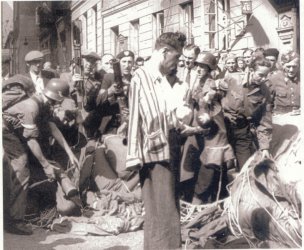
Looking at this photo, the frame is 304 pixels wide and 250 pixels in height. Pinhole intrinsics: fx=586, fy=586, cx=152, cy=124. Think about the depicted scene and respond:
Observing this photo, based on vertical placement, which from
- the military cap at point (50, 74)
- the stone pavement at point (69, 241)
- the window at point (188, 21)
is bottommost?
the stone pavement at point (69, 241)

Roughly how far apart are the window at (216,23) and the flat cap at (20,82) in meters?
0.86

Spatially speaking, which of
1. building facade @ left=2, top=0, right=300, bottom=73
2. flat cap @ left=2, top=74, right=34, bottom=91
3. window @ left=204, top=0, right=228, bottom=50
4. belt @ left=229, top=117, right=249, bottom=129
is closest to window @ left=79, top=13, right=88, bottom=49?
building facade @ left=2, top=0, right=300, bottom=73

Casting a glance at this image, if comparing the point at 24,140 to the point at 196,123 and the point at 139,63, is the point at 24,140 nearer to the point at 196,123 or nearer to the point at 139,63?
the point at 139,63

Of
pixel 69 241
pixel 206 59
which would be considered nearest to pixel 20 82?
pixel 69 241

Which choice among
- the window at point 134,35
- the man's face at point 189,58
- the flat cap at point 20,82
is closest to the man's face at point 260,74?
the man's face at point 189,58

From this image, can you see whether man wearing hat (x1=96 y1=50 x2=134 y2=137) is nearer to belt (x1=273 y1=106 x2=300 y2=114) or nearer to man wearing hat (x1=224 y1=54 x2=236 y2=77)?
man wearing hat (x1=224 y1=54 x2=236 y2=77)

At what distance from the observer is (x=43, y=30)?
2.78 m

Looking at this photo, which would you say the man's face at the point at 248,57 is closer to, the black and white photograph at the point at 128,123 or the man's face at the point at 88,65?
the black and white photograph at the point at 128,123

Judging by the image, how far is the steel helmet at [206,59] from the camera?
2805 millimetres

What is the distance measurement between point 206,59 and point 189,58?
9 cm

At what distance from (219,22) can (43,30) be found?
84cm

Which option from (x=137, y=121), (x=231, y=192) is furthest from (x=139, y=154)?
(x=231, y=192)

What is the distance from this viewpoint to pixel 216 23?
2.80m

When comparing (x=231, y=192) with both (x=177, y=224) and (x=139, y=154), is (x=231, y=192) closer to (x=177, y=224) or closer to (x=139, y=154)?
(x=177, y=224)
